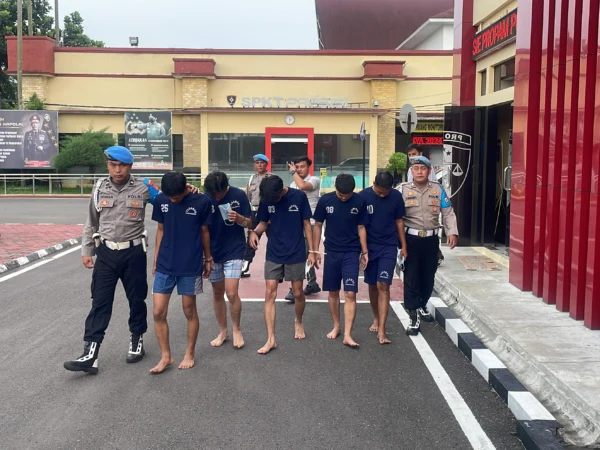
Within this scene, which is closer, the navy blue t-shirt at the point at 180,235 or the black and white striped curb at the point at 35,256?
the navy blue t-shirt at the point at 180,235

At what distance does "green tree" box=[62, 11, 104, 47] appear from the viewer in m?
48.6

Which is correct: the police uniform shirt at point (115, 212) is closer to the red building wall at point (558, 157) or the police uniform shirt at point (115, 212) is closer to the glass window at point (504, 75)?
the red building wall at point (558, 157)

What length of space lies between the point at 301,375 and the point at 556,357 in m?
2.12

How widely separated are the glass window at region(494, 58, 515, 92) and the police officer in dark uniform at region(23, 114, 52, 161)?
26.1 m

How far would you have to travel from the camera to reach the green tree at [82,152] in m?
31.2

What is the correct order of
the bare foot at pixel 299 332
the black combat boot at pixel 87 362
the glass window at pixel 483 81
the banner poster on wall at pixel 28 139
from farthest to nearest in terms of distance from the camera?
the banner poster on wall at pixel 28 139 → the glass window at pixel 483 81 → the bare foot at pixel 299 332 → the black combat boot at pixel 87 362

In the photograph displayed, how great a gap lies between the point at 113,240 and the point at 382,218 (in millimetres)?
2593

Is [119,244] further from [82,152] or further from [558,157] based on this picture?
[82,152]

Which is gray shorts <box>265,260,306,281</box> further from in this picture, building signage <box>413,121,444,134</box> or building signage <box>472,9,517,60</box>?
building signage <box>413,121,444,134</box>

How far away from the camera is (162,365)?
5477mm

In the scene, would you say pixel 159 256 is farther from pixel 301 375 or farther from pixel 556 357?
pixel 556 357

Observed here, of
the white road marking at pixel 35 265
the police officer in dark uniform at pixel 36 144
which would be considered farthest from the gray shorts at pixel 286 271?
the police officer in dark uniform at pixel 36 144

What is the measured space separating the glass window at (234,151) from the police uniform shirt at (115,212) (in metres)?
26.8

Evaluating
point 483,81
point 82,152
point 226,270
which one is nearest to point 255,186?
point 226,270
